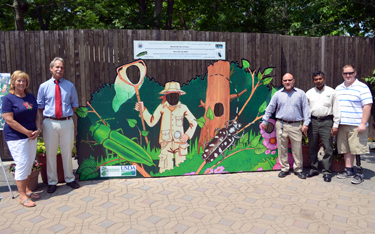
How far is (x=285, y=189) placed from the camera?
4.50 metres

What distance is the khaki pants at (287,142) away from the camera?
503cm

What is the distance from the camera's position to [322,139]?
16.6 ft

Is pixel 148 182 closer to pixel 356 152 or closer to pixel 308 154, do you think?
pixel 308 154

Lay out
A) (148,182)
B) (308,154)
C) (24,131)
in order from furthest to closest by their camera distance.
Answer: (308,154), (148,182), (24,131)

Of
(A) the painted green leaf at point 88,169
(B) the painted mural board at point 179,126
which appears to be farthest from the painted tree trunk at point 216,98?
(A) the painted green leaf at point 88,169

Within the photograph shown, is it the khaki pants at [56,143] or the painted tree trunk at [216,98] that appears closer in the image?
the khaki pants at [56,143]

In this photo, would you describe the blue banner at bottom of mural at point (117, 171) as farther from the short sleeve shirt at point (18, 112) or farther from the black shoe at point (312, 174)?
the black shoe at point (312, 174)

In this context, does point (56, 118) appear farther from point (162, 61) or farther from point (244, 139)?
point (244, 139)

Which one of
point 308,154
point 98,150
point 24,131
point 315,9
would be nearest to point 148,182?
point 98,150

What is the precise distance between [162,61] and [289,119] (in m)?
2.44

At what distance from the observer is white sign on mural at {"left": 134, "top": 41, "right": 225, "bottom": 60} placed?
4895 millimetres

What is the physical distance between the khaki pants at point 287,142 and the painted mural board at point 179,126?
226mm

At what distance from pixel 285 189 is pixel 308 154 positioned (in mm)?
1388

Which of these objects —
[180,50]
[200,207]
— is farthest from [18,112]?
[200,207]
